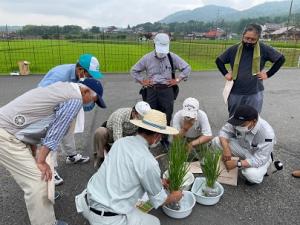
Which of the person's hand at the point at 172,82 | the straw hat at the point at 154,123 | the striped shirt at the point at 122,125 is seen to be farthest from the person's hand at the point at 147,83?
the straw hat at the point at 154,123

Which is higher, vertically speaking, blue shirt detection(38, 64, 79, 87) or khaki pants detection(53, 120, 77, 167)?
blue shirt detection(38, 64, 79, 87)

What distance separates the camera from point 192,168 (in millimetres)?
4125

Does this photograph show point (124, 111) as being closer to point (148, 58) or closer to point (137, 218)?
point (148, 58)

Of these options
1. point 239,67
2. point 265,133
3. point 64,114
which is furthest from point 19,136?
point 239,67

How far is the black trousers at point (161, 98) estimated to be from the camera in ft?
15.3

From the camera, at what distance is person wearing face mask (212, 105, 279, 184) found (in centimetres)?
348

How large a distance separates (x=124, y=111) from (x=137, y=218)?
5.07 feet

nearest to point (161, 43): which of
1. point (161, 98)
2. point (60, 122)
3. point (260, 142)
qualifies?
point (161, 98)

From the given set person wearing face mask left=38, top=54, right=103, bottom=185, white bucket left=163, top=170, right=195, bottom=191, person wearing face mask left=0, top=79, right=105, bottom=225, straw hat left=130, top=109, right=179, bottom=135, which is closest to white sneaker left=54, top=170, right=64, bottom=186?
person wearing face mask left=38, top=54, right=103, bottom=185

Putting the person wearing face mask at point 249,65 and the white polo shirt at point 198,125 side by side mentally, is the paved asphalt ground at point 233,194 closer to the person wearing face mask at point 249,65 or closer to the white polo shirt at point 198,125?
the white polo shirt at point 198,125

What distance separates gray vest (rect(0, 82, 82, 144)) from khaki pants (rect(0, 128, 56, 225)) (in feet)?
0.29

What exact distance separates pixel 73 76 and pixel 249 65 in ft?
7.97

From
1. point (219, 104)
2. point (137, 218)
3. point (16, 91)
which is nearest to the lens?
point (137, 218)

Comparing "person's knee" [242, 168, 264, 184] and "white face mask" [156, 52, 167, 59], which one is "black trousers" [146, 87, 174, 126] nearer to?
"white face mask" [156, 52, 167, 59]
